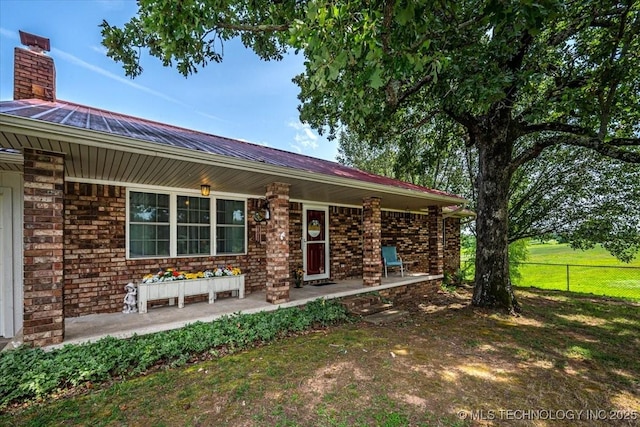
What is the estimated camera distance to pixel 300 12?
460cm

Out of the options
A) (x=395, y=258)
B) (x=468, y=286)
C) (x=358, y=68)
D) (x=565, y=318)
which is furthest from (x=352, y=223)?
(x=358, y=68)

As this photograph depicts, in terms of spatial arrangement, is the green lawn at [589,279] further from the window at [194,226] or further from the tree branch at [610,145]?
the window at [194,226]

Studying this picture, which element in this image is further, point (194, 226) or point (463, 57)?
point (194, 226)

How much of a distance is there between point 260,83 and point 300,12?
19.8 feet

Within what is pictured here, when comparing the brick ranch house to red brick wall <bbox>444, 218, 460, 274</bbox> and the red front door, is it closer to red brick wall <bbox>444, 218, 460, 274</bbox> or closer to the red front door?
the red front door

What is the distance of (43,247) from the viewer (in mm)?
3475

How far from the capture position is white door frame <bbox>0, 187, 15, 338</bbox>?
443 cm

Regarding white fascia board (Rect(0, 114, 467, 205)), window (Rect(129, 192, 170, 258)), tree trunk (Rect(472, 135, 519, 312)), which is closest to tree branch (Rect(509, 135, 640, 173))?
tree trunk (Rect(472, 135, 519, 312))

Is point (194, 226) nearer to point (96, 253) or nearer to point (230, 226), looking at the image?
point (230, 226)

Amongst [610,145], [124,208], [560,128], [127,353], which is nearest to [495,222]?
[560,128]

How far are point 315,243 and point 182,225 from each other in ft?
12.2

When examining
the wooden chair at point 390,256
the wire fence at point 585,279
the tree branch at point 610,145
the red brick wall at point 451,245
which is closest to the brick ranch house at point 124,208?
the wooden chair at point 390,256

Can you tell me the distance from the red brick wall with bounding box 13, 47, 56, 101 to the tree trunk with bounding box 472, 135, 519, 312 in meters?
8.79

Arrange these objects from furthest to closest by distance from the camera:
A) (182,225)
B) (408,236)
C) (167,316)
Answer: (408,236) → (182,225) → (167,316)
